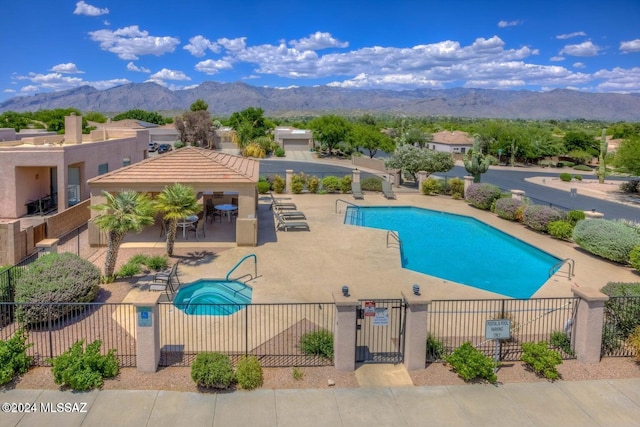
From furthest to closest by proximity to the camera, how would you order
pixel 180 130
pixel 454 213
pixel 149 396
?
pixel 180 130 < pixel 454 213 < pixel 149 396

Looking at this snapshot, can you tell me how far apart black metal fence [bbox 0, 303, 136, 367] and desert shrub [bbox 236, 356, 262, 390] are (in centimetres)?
261

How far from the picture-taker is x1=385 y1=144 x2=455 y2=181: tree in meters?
40.0

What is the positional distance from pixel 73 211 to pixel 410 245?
16139 millimetres

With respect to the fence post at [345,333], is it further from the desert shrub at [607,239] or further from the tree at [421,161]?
the tree at [421,161]

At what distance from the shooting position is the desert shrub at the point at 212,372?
33.8 ft

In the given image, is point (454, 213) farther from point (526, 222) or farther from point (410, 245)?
point (410, 245)

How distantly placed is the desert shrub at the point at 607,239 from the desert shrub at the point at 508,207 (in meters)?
5.95

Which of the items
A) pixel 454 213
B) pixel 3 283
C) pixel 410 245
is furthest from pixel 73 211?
pixel 454 213

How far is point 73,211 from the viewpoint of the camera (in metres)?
24.4

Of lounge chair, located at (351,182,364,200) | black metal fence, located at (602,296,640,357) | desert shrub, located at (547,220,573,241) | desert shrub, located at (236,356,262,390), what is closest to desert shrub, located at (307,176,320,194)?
lounge chair, located at (351,182,364,200)

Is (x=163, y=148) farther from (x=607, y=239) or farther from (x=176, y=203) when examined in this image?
(x=607, y=239)

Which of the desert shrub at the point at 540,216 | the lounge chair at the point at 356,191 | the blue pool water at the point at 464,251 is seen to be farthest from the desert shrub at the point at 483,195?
the lounge chair at the point at 356,191

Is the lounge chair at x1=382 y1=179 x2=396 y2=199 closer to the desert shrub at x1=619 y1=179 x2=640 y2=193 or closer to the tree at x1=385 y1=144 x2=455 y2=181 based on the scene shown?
the tree at x1=385 y1=144 x2=455 y2=181

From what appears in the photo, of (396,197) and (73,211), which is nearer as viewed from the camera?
(73,211)
